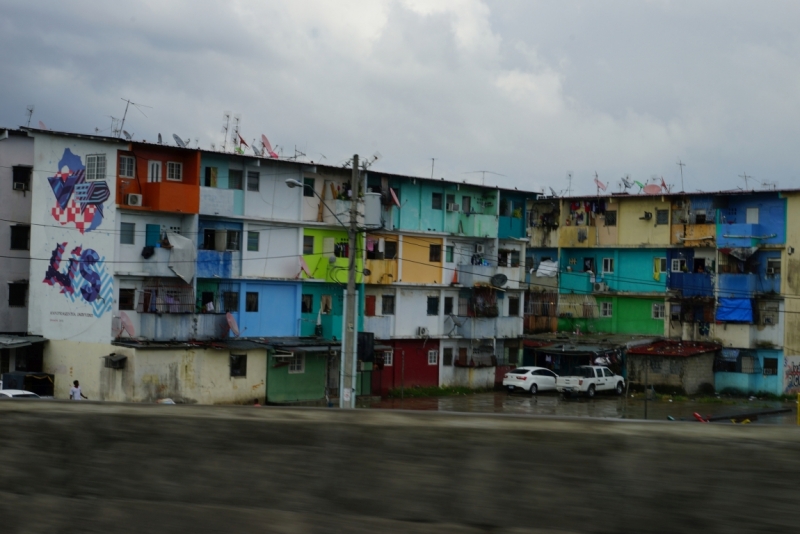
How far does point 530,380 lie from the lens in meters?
41.5

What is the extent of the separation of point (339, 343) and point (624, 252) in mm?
18459

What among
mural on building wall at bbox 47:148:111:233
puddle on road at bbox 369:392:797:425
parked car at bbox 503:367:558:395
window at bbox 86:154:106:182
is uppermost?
window at bbox 86:154:106:182

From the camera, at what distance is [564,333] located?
47938mm

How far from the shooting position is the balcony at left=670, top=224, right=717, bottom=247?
4394 cm

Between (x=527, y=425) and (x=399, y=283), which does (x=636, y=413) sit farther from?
(x=527, y=425)

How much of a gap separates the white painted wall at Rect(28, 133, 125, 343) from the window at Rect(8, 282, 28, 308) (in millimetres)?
2290

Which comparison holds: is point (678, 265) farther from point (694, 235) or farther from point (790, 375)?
point (790, 375)

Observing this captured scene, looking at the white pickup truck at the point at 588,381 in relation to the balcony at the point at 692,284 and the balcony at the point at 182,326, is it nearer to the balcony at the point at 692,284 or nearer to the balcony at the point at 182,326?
the balcony at the point at 692,284

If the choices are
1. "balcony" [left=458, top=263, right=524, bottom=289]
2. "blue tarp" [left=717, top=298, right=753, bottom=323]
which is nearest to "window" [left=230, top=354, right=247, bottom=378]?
"balcony" [left=458, top=263, right=524, bottom=289]

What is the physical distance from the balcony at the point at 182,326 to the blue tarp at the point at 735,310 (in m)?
24.2

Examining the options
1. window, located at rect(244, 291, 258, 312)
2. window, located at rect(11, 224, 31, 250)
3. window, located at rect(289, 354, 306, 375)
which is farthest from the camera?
window, located at rect(11, 224, 31, 250)

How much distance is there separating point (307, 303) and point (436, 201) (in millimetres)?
8656

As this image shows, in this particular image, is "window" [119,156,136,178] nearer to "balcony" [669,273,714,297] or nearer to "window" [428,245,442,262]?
"window" [428,245,442,262]

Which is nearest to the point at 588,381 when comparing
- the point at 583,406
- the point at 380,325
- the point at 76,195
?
the point at 583,406
